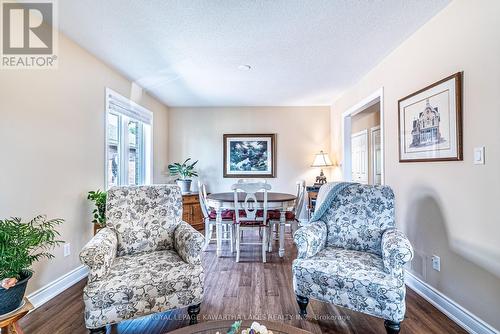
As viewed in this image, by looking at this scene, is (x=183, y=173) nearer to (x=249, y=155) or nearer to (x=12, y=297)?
(x=249, y=155)

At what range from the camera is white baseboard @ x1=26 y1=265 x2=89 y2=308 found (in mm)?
2172

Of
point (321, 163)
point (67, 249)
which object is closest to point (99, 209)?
point (67, 249)

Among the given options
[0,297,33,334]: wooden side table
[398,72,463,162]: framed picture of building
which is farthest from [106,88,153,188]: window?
[398,72,463,162]: framed picture of building

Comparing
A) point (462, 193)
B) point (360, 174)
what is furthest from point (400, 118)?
point (360, 174)

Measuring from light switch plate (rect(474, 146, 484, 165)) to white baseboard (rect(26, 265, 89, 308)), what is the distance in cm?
358

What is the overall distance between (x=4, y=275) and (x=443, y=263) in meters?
3.05

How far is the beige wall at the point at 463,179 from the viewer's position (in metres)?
1.71

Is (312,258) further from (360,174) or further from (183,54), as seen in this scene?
(360,174)

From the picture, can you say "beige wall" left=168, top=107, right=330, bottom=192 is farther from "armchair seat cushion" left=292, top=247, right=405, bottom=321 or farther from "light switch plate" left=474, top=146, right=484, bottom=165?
"light switch plate" left=474, top=146, right=484, bottom=165

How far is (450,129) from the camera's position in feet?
6.77

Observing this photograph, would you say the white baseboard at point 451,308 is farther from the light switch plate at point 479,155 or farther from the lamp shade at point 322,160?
the lamp shade at point 322,160

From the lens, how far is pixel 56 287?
2385 mm

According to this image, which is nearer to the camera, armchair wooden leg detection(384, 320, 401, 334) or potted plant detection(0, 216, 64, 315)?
potted plant detection(0, 216, 64, 315)

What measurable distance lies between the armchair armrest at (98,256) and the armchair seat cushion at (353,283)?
1350 millimetres
